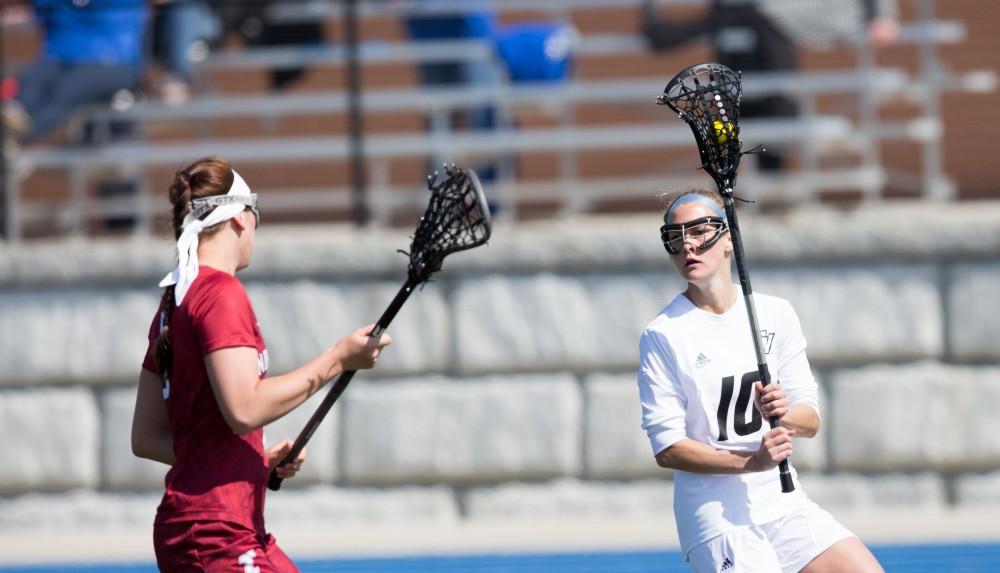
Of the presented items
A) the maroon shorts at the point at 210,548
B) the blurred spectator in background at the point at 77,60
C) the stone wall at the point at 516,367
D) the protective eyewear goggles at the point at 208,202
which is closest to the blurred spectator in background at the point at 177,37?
the blurred spectator in background at the point at 77,60

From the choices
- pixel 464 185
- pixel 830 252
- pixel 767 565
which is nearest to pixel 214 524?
pixel 464 185

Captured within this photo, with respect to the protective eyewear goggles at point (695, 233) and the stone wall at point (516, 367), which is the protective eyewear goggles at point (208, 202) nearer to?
the protective eyewear goggles at point (695, 233)

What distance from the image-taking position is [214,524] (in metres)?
3.88

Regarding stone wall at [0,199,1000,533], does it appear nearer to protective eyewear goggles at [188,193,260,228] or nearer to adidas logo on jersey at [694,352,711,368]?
adidas logo on jersey at [694,352,711,368]

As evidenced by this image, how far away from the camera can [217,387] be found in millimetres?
3775

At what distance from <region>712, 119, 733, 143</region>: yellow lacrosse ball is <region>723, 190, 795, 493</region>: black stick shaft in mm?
159

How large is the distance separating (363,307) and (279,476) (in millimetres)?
4336

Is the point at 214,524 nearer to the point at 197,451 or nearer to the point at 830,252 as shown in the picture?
the point at 197,451

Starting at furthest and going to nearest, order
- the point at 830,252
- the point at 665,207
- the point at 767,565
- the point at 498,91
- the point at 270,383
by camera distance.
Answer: the point at 498,91, the point at 830,252, the point at 665,207, the point at 767,565, the point at 270,383

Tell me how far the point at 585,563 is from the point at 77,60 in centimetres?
469

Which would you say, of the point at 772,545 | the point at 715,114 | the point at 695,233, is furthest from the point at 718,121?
the point at 772,545

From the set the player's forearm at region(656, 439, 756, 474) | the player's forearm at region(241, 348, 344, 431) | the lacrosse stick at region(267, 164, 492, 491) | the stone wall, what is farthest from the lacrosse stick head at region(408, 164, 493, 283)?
the stone wall

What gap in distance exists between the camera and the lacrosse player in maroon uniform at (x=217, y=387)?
12.4ft

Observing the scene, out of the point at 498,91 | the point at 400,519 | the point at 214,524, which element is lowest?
the point at 400,519
